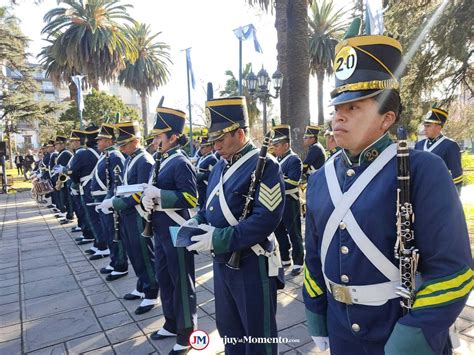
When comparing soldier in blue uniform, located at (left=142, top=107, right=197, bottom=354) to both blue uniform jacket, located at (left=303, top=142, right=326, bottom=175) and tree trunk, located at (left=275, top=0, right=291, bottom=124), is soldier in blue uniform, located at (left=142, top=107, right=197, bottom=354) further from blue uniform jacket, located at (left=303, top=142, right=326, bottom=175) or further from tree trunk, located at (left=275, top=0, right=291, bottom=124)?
tree trunk, located at (left=275, top=0, right=291, bottom=124)

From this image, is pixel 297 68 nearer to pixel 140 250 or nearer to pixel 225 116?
pixel 140 250

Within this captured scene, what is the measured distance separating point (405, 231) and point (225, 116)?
5.99 ft

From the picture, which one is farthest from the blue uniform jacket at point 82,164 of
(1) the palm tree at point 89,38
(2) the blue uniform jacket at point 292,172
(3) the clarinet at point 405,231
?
(1) the palm tree at point 89,38

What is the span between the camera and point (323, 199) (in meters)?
1.86

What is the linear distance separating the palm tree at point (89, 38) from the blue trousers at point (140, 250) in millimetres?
23996

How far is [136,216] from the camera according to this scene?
4672 millimetres

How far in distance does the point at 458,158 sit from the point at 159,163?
215 inches

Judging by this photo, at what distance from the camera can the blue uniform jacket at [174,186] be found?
3826mm

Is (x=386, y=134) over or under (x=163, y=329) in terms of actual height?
over

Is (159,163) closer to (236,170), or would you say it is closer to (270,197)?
(236,170)

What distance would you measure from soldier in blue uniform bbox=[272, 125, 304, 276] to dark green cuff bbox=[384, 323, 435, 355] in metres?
4.41

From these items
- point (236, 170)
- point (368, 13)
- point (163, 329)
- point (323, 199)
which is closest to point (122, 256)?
point (163, 329)

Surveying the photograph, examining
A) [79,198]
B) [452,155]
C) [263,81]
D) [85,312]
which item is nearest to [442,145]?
[452,155]

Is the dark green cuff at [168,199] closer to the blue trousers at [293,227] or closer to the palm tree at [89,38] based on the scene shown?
the blue trousers at [293,227]
